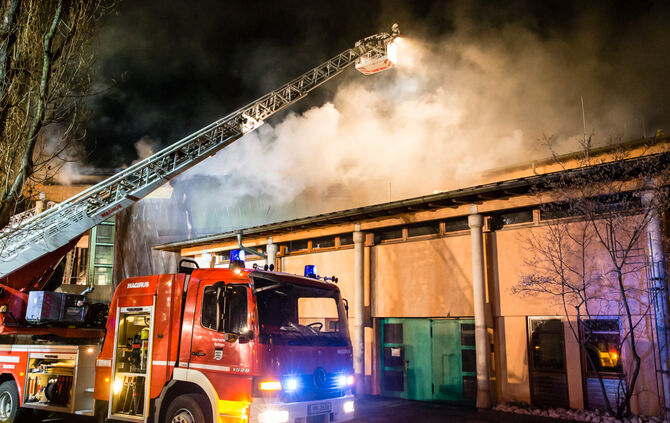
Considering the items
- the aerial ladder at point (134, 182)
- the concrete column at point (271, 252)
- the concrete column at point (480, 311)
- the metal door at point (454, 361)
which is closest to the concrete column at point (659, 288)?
the concrete column at point (480, 311)

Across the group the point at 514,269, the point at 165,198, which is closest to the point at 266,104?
the point at 514,269

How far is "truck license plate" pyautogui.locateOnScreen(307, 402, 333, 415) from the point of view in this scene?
23.0 feet

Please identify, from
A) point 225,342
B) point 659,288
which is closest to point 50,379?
point 225,342

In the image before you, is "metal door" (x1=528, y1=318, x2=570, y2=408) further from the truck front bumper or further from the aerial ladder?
the aerial ladder

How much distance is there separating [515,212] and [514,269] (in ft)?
4.65

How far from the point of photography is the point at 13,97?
293 inches

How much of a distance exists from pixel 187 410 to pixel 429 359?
734 centimetres

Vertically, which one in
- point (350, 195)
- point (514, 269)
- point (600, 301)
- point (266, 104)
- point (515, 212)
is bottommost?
point (600, 301)

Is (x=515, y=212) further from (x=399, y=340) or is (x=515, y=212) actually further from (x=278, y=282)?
(x=278, y=282)

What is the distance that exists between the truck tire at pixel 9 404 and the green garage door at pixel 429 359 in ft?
28.6

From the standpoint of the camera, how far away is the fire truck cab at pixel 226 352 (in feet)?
22.1

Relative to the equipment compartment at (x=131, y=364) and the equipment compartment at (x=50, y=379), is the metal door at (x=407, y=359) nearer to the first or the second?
the equipment compartment at (x=131, y=364)

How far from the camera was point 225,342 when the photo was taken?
705 cm

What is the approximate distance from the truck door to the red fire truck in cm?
2
